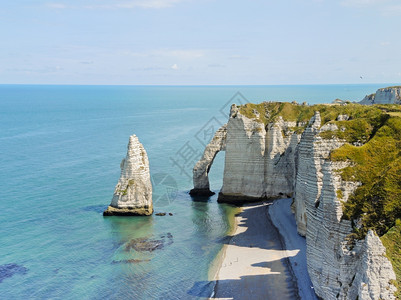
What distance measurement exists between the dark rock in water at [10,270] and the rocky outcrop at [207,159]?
80.2ft

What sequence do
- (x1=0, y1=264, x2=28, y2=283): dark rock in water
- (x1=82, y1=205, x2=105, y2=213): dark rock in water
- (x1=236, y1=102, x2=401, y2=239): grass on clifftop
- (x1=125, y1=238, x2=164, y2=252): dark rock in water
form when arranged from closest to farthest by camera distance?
(x1=236, y1=102, x2=401, y2=239): grass on clifftop
(x1=0, y1=264, x2=28, y2=283): dark rock in water
(x1=125, y1=238, x2=164, y2=252): dark rock in water
(x1=82, y1=205, x2=105, y2=213): dark rock in water

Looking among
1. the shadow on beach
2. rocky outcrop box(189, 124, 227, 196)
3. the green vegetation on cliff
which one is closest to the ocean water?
the shadow on beach

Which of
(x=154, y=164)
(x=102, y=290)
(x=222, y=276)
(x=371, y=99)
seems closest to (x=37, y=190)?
(x=154, y=164)

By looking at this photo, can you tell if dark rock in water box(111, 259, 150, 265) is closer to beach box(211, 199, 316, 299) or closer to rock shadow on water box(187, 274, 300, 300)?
rock shadow on water box(187, 274, 300, 300)

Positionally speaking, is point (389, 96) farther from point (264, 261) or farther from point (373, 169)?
point (373, 169)

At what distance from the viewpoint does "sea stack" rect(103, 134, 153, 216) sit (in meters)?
42.1

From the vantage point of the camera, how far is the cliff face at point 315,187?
16984 millimetres

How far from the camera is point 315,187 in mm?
25188

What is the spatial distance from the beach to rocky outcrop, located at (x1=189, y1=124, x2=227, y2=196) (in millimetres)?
9028

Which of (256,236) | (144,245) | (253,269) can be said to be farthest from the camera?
(256,236)

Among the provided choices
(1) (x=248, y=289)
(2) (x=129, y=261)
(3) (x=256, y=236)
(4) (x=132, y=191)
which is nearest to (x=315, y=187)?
(1) (x=248, y=289)

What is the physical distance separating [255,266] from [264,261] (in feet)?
3.84

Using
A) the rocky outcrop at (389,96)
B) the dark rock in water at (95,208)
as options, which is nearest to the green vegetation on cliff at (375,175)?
the dark rock in water at (95,208)

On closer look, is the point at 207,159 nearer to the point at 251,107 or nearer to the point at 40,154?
the point at 251,107
